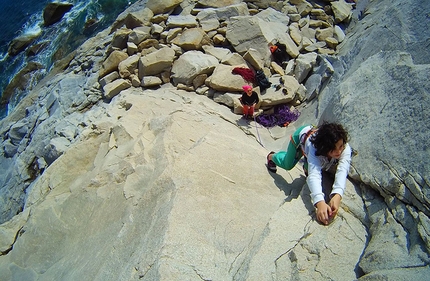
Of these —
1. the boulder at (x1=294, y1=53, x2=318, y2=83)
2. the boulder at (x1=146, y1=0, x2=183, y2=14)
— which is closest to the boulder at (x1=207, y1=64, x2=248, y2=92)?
the boulder at (x1=294, y1=53, x2=318, y2=83)

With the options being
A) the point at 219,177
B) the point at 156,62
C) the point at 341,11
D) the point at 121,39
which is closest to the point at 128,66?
the point at 156,62

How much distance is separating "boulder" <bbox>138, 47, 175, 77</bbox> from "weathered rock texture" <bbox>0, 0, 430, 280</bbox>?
0.04 m

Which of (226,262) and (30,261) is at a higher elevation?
(226,262)

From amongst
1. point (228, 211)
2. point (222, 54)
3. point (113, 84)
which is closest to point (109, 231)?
point (228, 211)

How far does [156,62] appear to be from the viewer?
7910 millimetres

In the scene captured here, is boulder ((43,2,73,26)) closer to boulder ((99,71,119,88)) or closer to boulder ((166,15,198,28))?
boulder ((166,15,198,28))

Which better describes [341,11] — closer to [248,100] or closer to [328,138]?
[248,100]

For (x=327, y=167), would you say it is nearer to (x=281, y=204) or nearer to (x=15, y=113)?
(x=281, y=204)

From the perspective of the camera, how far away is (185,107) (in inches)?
257

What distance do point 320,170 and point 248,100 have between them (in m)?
3.58

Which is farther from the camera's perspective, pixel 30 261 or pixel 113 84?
pixel 113 84

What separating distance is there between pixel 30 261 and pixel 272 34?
24.3 feet

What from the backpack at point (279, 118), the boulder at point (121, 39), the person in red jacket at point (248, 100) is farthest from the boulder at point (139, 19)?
the backpack at point (279, 118)

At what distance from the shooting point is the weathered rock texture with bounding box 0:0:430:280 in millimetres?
3176
